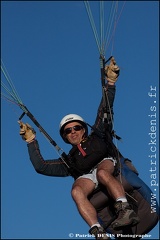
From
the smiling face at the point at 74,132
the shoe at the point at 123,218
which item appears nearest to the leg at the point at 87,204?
the shoe at the point at 123,218

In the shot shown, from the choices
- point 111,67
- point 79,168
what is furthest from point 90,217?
point 111,67

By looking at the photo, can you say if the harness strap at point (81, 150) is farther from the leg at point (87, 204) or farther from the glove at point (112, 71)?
the glove at point (112, 71)

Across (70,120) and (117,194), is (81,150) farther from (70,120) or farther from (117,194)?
(117,194)

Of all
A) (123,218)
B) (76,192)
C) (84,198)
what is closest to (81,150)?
(76,192)

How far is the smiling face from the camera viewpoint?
1091 cm

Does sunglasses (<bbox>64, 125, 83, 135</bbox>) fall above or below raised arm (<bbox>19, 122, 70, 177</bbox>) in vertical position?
above

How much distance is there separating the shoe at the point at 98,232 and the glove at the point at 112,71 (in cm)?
321

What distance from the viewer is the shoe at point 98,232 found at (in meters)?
9.01

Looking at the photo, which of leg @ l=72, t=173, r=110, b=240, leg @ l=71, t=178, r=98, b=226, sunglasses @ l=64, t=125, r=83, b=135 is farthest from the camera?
sunglasses @ l=64, t=125, r=83, b=135

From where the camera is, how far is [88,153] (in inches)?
413

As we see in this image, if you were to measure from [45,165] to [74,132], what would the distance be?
0.92 m

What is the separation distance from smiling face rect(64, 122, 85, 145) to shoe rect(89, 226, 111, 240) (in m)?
2.17

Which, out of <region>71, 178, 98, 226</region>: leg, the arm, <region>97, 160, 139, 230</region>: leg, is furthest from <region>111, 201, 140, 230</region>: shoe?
the arm

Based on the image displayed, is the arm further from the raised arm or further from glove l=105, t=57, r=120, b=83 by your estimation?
glove l=105, t=57, r=120, b=83
